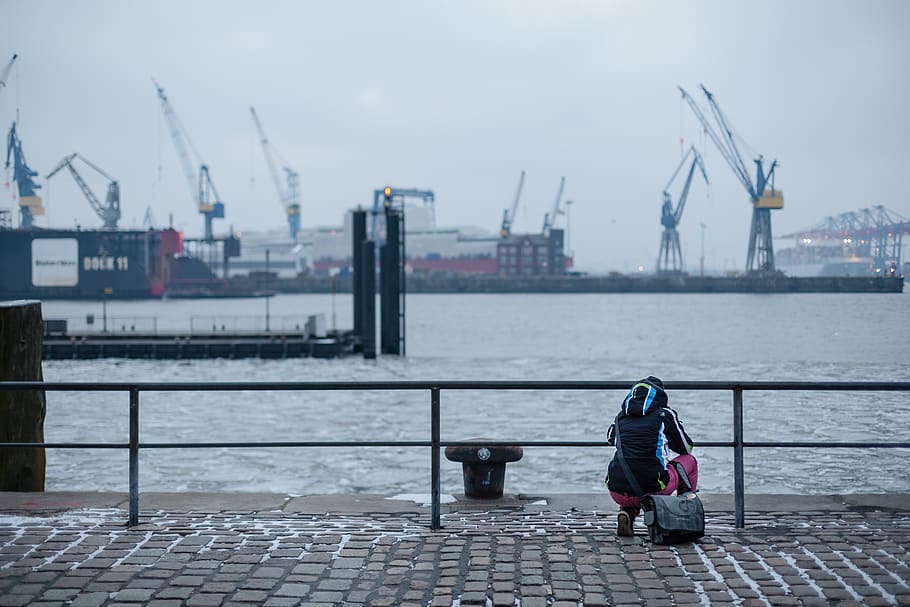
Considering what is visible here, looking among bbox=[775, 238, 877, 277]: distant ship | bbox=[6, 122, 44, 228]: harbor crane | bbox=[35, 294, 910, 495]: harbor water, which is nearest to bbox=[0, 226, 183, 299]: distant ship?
bbox=[6, 122, 44, 228]: harbor crane

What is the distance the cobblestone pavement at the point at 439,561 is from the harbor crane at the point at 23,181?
133266 millimetres

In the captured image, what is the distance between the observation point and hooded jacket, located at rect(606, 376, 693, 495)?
6668 mm

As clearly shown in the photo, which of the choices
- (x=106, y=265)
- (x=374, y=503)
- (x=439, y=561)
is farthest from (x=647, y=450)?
(x=106, y=265)

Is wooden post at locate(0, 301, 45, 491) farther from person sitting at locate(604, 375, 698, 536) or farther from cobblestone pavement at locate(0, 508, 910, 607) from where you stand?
person sitting at locate(604, 375, 698, 536)

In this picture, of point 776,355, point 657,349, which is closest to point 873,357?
point 776,355

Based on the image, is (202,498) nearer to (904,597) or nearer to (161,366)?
(904,597)

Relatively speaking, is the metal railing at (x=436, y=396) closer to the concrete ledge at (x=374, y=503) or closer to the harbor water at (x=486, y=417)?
the concrete ledge at (x=374, y=503)

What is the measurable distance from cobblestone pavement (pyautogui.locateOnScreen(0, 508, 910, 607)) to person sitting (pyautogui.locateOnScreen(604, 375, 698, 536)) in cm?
29

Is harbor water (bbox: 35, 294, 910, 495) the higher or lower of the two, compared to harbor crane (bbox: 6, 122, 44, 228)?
lower

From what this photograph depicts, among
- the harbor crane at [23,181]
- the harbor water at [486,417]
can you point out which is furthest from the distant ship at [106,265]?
the harbor water at [486,417]

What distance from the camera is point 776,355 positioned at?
58688 mm

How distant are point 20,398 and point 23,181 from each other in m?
141

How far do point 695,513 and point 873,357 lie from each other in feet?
132

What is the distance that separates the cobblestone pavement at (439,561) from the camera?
540cm
